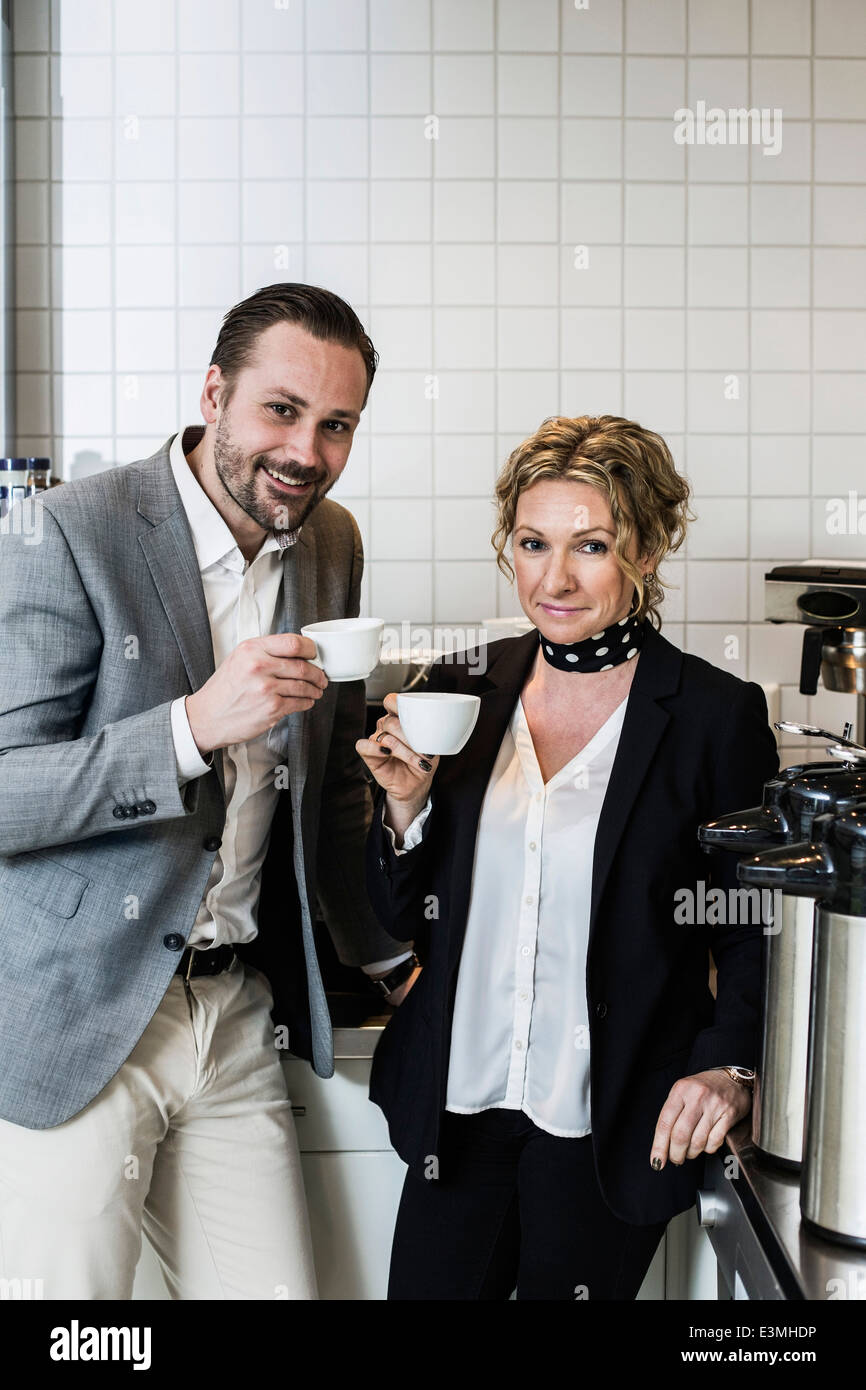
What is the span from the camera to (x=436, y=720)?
3.81ft

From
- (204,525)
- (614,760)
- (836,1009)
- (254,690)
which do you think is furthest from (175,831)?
(836,1009)

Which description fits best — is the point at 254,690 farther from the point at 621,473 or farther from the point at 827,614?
the point at 827,614

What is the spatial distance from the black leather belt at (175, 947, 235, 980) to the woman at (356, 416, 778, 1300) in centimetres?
19

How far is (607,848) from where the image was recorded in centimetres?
127

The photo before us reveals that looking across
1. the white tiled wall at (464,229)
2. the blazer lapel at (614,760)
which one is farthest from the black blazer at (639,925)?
the white tiled wall at (464,229)

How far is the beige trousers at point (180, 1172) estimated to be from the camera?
49.4 inches

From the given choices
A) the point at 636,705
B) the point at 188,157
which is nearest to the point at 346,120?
the point at 188,157

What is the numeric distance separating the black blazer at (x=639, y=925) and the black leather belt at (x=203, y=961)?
184 mm

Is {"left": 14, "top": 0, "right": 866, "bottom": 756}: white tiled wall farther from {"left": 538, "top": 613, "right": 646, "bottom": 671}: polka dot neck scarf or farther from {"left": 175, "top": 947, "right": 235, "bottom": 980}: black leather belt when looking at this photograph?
{"left": 175, "top": 947, "right": 235, "bottom": 980}: black leather belt

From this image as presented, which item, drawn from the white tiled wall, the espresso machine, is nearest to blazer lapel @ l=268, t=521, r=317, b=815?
the espresso machine

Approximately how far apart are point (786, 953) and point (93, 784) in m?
0.65

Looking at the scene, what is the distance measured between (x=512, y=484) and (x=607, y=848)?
422mm

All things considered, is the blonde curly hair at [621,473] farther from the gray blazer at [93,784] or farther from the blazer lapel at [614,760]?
the gray blazer at [93,784]
